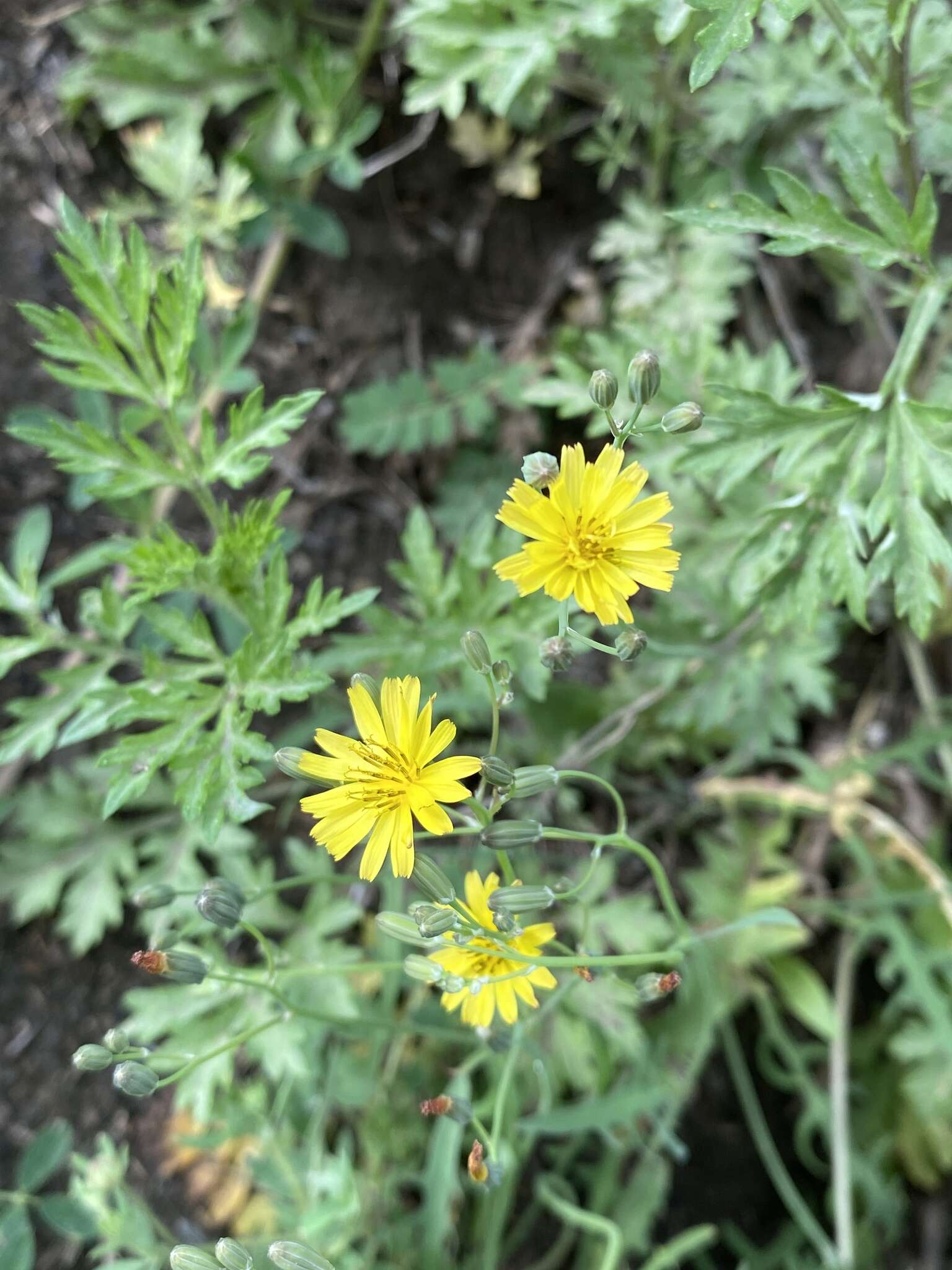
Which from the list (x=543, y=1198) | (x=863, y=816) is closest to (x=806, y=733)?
(x=863, y=816)

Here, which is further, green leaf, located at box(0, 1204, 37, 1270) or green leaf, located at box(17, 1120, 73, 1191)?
green leaf, located at box(17, 1120, 73, 1191)

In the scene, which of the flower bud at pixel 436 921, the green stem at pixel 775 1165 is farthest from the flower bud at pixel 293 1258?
the green stem at pixel 775 1165

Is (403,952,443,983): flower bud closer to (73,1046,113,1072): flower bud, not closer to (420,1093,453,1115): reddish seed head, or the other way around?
(420,1093,453,1115): reddish seed head

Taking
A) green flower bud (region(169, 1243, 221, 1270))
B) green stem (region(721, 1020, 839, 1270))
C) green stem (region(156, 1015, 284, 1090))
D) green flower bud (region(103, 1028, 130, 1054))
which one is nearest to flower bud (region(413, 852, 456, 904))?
green stem (region(156, 1015, 284, 1090))

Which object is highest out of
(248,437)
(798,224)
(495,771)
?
(798,224)

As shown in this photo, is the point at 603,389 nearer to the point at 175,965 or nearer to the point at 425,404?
the point at 175,965

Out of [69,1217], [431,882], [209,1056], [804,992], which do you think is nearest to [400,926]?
[431,882]
